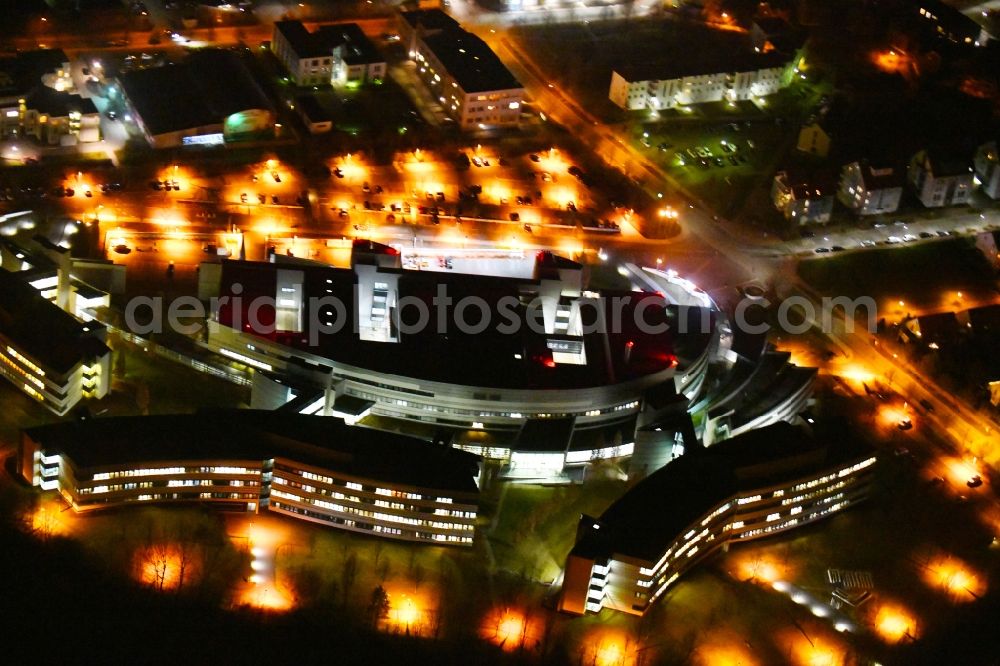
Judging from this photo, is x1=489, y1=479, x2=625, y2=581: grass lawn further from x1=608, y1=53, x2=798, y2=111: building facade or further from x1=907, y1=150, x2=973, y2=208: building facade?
x1=608, y1=53, x2=798, y2=111: building facade

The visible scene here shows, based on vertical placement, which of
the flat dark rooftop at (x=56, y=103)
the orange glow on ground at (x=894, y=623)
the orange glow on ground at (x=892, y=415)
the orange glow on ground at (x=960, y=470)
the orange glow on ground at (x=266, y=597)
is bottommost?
the orange glow on ground at (x=894, y=623)

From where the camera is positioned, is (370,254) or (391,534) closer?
(391,534)

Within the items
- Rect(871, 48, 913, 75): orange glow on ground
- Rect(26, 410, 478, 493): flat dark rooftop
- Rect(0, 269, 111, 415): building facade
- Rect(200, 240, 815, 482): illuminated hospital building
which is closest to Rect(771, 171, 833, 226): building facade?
Rect(200, 240, 815, 482): illuminated hospital building

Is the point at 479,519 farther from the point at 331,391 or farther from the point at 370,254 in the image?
the point at 370,254

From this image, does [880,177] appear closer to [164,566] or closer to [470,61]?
[470,61]

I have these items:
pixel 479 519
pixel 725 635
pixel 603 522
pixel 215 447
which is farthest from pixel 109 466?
pixel 725 635

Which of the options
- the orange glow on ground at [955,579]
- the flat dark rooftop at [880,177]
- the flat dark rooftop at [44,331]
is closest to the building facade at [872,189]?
the flat dark rooftop at [880,177]

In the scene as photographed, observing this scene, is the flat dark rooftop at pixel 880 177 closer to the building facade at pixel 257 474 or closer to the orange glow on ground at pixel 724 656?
the building facade at pixel 257 474
